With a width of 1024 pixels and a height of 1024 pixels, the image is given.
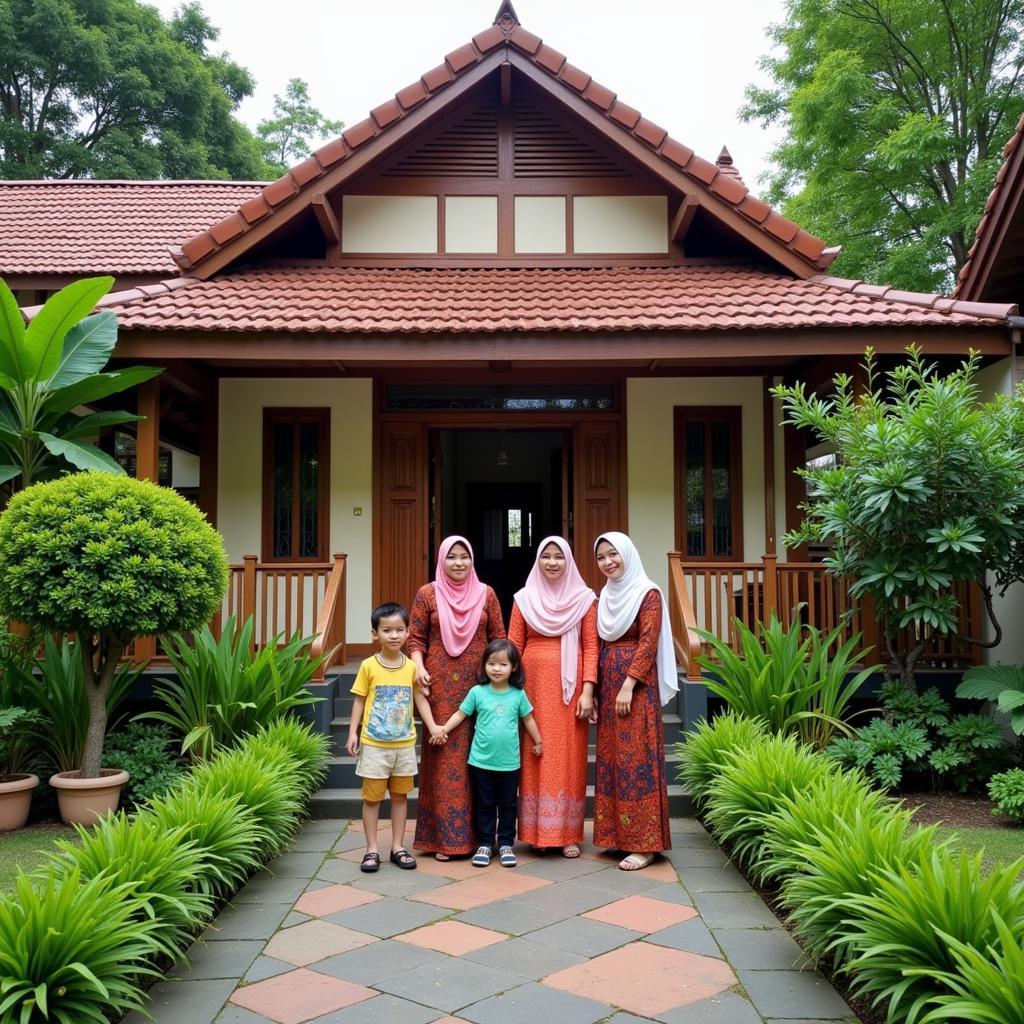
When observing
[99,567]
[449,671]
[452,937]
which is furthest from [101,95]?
[452,937]

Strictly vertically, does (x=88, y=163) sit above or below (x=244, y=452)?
above

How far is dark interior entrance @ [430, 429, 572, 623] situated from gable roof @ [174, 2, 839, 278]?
487 cm

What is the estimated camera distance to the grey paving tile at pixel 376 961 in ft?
11.5

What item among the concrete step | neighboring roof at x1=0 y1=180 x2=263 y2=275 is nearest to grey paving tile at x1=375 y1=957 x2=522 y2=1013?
the concrete step

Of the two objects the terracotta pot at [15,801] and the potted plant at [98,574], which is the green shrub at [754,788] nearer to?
Result: the potted plant at [98,574]

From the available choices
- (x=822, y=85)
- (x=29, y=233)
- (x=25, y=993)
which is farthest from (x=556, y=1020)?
(x=822, y=85)

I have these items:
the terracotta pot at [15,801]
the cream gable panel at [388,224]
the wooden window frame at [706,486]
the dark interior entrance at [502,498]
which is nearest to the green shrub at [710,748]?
the wooden window frame at [706,486]

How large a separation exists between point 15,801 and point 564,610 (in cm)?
362

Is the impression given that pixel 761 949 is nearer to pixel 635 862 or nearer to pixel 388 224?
pixel 635 862

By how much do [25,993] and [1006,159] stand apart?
7.71 metres

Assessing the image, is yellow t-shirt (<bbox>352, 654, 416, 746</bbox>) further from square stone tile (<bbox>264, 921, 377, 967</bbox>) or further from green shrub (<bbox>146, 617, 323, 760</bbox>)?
green shrub (<bbox>146, 617, 323, 760</bbox>)

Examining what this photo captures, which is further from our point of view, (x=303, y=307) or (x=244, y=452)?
(x=244, y=452)

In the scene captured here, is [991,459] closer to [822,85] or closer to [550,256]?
[550,256]

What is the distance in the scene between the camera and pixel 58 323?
6.61m
